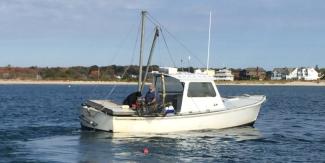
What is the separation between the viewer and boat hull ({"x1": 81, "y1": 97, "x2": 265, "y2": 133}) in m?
27.3

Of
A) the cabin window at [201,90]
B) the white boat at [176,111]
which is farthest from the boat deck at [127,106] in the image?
the cabin window at [201,90]

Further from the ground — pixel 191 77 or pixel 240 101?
pixel 191 77

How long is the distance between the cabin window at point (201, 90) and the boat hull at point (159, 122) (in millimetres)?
1093

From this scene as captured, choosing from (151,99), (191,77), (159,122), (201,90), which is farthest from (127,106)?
(201,90)

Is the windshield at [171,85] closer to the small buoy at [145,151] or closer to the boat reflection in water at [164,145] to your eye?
the boat reflection in water at [164,145]

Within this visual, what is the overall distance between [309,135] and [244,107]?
3.42 m

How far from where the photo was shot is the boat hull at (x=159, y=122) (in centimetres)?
2728

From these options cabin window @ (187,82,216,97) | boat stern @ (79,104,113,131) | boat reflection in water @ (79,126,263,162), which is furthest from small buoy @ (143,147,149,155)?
cabin window @ (187,82,216,97)

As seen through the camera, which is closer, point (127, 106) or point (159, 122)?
point (159, 122)

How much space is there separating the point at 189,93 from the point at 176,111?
107 centimetres

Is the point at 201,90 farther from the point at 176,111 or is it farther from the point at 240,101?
the point at 240,101

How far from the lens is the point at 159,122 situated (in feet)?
91.1

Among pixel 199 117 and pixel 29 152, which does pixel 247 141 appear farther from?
pixel 29 152

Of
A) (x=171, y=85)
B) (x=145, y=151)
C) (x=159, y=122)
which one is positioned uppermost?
(x=171, y=85)
